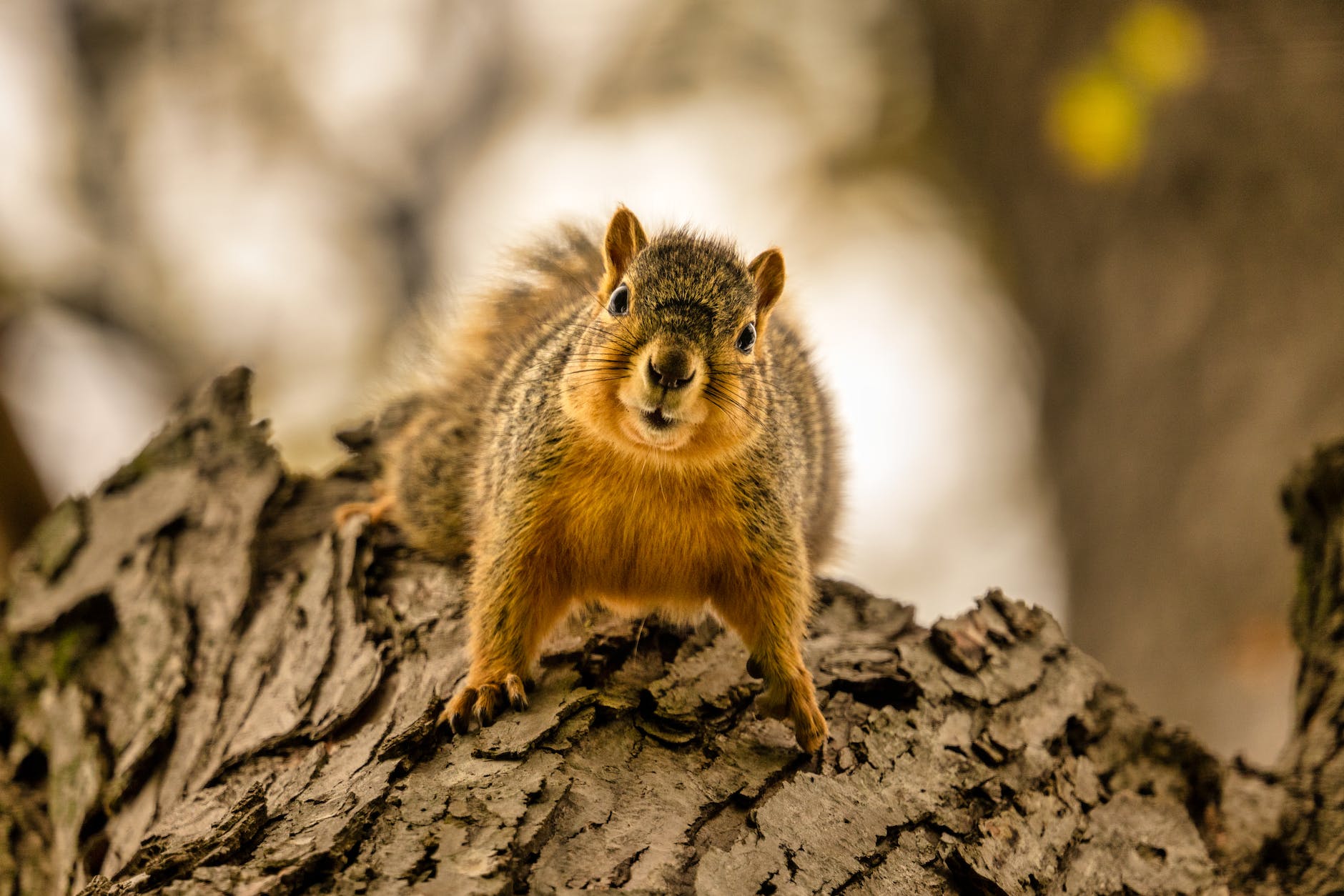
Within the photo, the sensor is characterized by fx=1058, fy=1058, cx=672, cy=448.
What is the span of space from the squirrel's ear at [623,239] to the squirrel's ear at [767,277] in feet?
0.98

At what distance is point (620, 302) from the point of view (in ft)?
8.25

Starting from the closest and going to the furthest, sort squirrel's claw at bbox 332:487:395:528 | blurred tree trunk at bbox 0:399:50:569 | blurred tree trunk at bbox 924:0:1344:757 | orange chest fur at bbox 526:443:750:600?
orange chest fur at bbox 526:443:750:600 → squirrel's claw at bbox 332:487:395:528 → blurred tree trunk at bbox 924:0:1344:757 → blurred tree trunk at bbox 0:399:50:569

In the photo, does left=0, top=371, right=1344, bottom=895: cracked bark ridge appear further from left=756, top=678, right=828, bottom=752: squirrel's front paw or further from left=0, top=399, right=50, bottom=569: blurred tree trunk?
left=0, top=399, right=50, bottom=569: blurred tree trunk

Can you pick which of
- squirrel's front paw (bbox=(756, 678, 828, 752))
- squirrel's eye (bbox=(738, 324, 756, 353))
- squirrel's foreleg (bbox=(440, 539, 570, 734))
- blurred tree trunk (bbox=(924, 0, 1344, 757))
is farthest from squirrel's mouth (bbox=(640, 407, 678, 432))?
blurred tree trunk (bbox=(924, 0, 1344, 757))

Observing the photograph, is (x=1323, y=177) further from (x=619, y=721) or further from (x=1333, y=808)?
(x=619, y=721)

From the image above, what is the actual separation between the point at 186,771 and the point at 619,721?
1.03 meters

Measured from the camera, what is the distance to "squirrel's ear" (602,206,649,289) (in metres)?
2.75

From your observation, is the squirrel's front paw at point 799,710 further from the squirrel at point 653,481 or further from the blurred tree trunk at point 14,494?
the blurred tree trunk at point 14,494

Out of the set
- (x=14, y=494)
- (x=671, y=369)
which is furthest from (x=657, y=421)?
(x=14, y=494)

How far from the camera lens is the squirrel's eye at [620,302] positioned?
8.18 feet

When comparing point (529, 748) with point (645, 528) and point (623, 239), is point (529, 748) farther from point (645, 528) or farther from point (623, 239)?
point (623, 239)

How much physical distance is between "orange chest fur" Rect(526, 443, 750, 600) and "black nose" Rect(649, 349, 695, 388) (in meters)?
0.30

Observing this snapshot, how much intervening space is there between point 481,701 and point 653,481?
0.63 m

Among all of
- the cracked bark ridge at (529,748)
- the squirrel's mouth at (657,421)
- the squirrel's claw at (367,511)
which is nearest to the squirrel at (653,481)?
the squirrel's mouth at (657,421)
